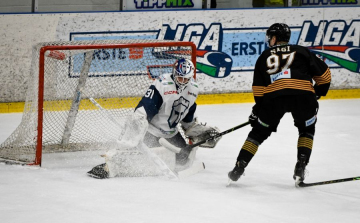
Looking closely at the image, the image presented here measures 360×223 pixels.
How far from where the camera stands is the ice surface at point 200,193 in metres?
3.62

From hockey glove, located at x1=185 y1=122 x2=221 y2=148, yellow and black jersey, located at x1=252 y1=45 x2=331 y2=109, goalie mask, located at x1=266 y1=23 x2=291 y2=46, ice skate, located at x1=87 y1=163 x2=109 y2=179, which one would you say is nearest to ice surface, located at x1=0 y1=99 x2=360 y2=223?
ice skate, located at x1=87 y1=163 x2=109 y2=179

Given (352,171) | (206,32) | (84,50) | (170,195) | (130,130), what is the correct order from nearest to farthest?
1. (170,195)
2. (130,130)
3. (352,171)
4. (84,50)
5. (206,32)

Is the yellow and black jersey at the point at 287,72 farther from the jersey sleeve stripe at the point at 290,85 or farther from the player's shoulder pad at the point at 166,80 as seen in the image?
the player's shoulder pad at the point at 166,80

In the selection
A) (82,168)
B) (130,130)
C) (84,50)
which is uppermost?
(84,50)

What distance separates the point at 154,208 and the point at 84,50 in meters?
1.63

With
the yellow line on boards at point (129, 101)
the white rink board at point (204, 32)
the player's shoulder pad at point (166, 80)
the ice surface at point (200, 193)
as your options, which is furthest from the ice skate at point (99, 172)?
the white rink board at point (204, 32)

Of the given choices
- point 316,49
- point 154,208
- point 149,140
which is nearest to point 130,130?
point 149,140

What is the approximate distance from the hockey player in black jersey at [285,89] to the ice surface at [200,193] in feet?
0.76

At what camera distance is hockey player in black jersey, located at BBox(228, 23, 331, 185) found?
4.07m

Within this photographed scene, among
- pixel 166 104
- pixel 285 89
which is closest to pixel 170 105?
pixel 166 104

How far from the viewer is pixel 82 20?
6.69 metres

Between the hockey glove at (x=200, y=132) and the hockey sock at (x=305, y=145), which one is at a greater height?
the hockey sock at (x=305, y=145)

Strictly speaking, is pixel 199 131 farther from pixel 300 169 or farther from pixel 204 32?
pixel 204 32

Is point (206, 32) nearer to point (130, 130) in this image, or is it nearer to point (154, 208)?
point (130, 130)
